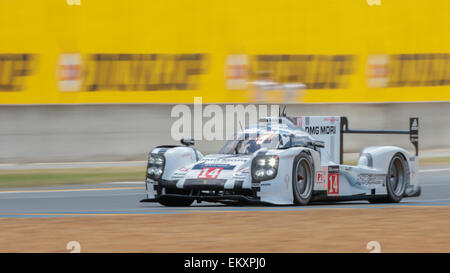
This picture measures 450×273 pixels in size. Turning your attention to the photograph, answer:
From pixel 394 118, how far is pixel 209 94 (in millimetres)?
5292

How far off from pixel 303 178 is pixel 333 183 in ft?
2.18

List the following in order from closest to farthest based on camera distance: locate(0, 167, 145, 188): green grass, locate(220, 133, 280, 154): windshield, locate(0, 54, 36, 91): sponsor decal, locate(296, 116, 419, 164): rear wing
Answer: locate(220, 133, 280, 154): windshield < locate(296, 116, 419, 164): rear wing < locate(0, 167, 145, 188): green grass < locate(0, 54, 36, 91): sponsor decal

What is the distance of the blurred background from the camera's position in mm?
19188

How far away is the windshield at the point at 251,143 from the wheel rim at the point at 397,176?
1.93 m

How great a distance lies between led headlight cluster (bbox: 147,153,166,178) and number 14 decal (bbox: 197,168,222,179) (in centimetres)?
58

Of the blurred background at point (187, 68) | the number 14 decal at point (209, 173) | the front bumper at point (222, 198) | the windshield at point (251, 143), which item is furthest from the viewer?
the blurred background at point (187, 68)

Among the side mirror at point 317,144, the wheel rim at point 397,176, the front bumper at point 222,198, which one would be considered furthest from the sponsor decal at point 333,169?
the front bumper at point 222,198

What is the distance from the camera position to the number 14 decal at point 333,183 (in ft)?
36.8

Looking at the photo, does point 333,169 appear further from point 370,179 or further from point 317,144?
point 370,179

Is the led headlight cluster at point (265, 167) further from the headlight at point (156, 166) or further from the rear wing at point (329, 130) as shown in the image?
the rear wing at point (329, 130)

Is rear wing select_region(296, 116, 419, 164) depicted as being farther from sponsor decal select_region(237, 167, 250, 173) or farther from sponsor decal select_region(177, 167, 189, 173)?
sponsor decal select_region(177, 167, 189, 173)

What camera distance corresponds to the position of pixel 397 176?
1227 centimetres

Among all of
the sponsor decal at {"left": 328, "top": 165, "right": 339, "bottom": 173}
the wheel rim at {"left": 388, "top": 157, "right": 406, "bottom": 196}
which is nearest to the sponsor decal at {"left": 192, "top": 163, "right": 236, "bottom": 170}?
the sponsor decal at {"left": 328, "top": 165, "right": 339, "bottom": 173}

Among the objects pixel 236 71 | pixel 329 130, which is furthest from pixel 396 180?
pixel 236 71
